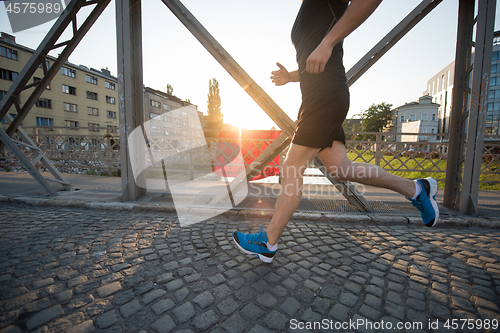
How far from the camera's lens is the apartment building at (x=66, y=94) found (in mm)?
31719

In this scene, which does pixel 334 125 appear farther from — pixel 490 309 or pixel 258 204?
pixel 258 204

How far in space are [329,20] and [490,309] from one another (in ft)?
7.61

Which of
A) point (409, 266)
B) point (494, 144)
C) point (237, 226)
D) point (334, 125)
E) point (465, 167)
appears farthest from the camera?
point (494, 144)

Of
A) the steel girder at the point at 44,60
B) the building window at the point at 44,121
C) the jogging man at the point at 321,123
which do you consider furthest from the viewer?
the building window at the point at 44,121

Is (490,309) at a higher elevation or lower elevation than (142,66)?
lower

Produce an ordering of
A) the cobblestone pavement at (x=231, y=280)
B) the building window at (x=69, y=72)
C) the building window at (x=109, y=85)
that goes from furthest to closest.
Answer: the building window at (x=109, y=85), the building window at (x=69, y=72), the cobblestone pavement at (x=231, y=280)

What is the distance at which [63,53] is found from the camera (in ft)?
14.3

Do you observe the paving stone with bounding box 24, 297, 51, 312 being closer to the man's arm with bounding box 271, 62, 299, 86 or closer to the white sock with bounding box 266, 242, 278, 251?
the white sock with bounding box 266, 242, 278, 251

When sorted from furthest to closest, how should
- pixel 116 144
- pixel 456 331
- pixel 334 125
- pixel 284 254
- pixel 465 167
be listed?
pixel 116 144 → pixel 465 167 → pixel 284 254 → pixel 334 125 → pixel 456 331

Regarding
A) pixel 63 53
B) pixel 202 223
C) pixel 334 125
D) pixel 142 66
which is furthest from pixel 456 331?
pixel 63 53

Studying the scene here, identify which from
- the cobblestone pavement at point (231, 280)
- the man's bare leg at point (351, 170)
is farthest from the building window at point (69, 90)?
the man's bare leg at point (351, 170)

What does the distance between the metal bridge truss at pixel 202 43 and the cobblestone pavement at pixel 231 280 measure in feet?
4.08

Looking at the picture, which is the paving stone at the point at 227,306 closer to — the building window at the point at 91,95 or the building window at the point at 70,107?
the building window at the point at 70,107

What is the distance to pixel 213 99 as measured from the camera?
5094 centimetres
